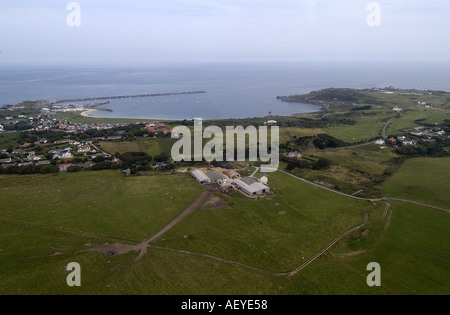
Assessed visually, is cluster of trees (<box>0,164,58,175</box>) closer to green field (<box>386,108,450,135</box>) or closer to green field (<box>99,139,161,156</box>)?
green field (<box>99,139,161,156</box>)

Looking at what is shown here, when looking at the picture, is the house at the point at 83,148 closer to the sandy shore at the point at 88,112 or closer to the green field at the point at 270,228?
the green field at the point at 270,228

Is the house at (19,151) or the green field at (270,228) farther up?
the house at (19,151)

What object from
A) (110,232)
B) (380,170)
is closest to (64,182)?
(110,232)

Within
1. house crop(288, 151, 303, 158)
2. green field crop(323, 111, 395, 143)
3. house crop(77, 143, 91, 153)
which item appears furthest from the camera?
green field crop(323, 111, 395, 143)

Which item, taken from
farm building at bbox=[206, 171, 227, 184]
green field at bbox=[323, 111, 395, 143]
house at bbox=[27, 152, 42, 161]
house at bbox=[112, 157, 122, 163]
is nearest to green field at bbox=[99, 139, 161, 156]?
house at bbox=[112, 157, 122, 163]

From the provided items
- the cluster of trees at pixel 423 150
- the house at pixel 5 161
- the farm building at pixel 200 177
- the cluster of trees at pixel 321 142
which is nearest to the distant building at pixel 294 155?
the cluster of trees at pixel 321 142
